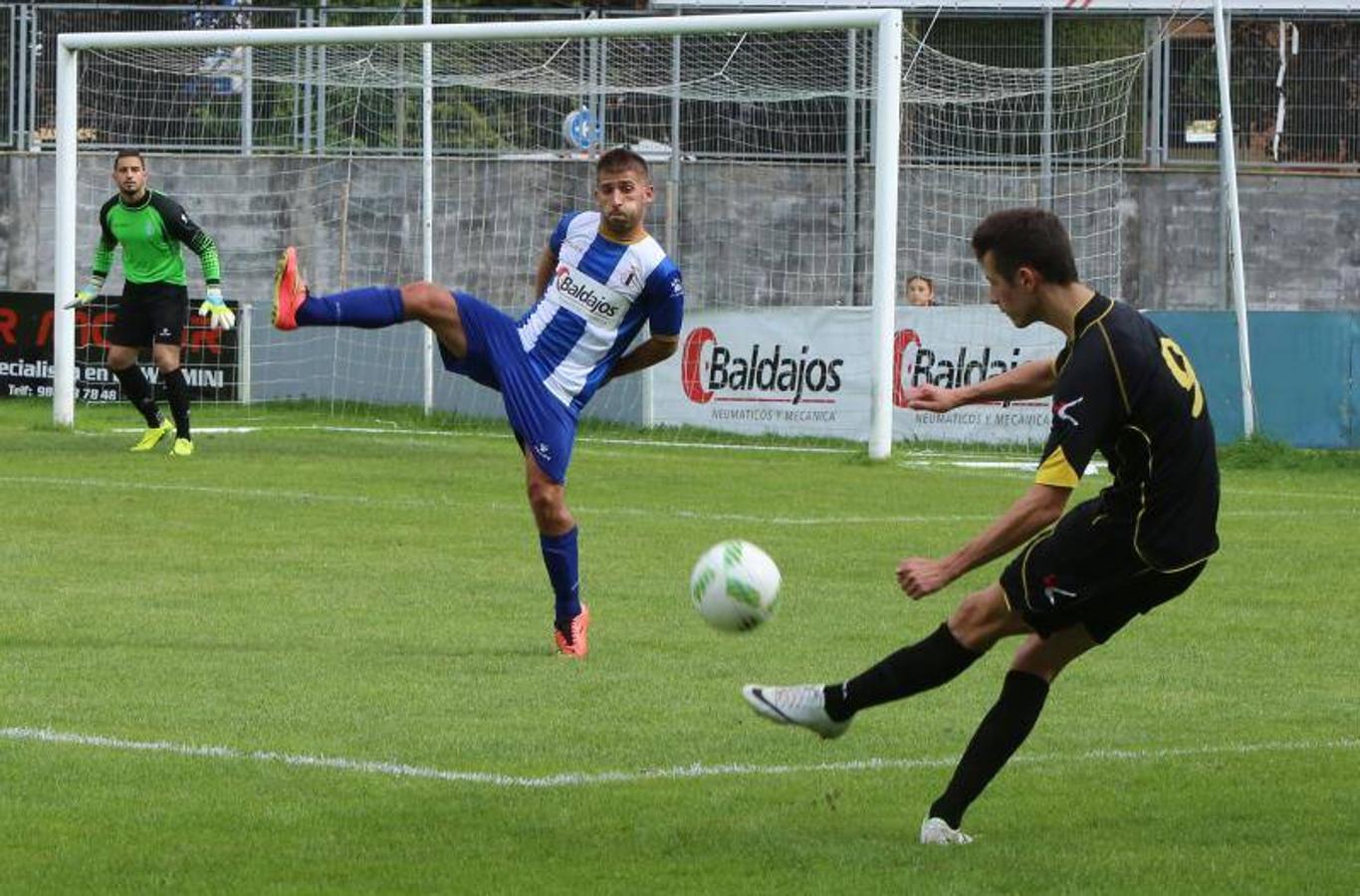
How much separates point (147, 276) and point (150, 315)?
1.04 feet

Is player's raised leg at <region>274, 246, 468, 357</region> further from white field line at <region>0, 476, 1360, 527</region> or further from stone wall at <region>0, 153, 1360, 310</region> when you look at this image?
stone wall at <region>0, 153, 1360, 310</region>

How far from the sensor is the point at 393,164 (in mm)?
30828

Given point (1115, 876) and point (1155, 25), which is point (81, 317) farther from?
point (1115, 876)

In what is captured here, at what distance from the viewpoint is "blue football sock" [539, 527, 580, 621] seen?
10555 millimetres

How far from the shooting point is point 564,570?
10.6 m

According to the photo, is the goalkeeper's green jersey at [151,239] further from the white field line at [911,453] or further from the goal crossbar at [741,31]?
the white field line at [911,453]


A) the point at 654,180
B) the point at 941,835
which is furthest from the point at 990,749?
the point at 654,180

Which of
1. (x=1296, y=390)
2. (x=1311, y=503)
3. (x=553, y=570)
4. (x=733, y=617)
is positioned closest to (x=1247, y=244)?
(x=1296, y=390)

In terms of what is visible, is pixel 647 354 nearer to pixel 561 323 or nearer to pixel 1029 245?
pixel 561 323

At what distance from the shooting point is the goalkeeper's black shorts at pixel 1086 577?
6.74 meters

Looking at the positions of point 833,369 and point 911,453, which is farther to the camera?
point 833,369

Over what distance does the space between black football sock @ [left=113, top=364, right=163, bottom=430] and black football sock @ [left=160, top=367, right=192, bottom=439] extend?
0.86 ft

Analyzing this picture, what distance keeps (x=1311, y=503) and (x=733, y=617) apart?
38.0ft

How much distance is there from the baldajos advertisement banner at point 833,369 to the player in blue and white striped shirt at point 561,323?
42.0ft
